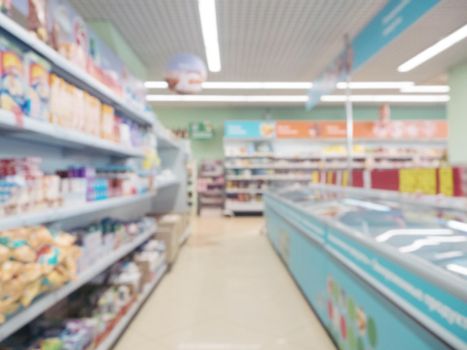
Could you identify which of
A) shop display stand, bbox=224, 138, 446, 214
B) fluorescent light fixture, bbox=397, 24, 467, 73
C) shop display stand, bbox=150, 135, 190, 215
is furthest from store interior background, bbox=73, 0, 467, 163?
shop display stand, bbox=224, 138, 446, 214

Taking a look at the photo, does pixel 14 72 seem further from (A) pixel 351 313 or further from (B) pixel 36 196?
(A) pixel 351 313

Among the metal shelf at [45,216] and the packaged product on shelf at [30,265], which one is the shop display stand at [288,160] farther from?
the packaged product on shelf at [30,265]

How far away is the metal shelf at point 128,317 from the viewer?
2450mm

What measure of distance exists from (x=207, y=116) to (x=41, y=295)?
11.4 meters

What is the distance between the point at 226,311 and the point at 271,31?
4646 millimetres

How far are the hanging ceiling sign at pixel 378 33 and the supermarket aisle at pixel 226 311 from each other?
3.05 m

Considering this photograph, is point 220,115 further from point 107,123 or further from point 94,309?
point 94,309

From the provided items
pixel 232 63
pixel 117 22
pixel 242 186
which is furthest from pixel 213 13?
pixel 242 186

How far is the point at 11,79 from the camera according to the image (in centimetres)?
155

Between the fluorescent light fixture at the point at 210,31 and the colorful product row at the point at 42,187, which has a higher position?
the fluorescent light fixture at the point at 210,31

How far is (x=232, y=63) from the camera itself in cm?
784

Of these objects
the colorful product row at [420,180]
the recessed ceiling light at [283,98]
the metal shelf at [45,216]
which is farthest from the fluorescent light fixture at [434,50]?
the metal shelf at [45,216]

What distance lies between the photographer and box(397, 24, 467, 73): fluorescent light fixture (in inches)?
251

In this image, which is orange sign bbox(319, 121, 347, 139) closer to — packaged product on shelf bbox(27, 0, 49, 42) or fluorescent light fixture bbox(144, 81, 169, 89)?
fluorescent light fixture bbox(144, 81, 169, 89)
